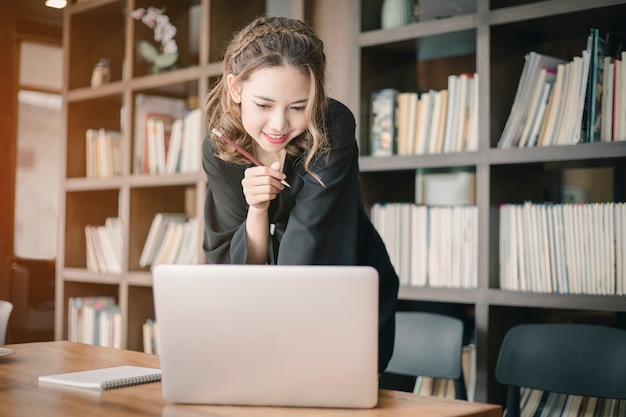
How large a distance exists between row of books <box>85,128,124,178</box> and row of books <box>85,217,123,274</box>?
251 mm

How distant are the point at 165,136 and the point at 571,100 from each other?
1958mm

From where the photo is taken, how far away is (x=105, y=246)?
389cm

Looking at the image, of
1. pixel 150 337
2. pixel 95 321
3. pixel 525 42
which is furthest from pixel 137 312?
pixel 525 42

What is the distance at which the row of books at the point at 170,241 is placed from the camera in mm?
3502

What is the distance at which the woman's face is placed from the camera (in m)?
1.58

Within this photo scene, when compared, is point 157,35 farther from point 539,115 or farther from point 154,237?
point 539,115

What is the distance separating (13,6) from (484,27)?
11.3 ft

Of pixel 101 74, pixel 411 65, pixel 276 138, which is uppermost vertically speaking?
pixel 101 74

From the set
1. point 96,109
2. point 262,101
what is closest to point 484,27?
point 262,101

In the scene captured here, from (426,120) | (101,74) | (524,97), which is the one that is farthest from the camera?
(101,74)

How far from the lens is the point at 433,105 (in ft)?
9.05

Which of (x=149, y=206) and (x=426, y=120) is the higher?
(x=426, y=120)

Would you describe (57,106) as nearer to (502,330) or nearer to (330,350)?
(502,330)

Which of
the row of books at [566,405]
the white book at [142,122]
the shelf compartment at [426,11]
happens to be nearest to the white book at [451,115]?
the shelf compartment at [426,11]
